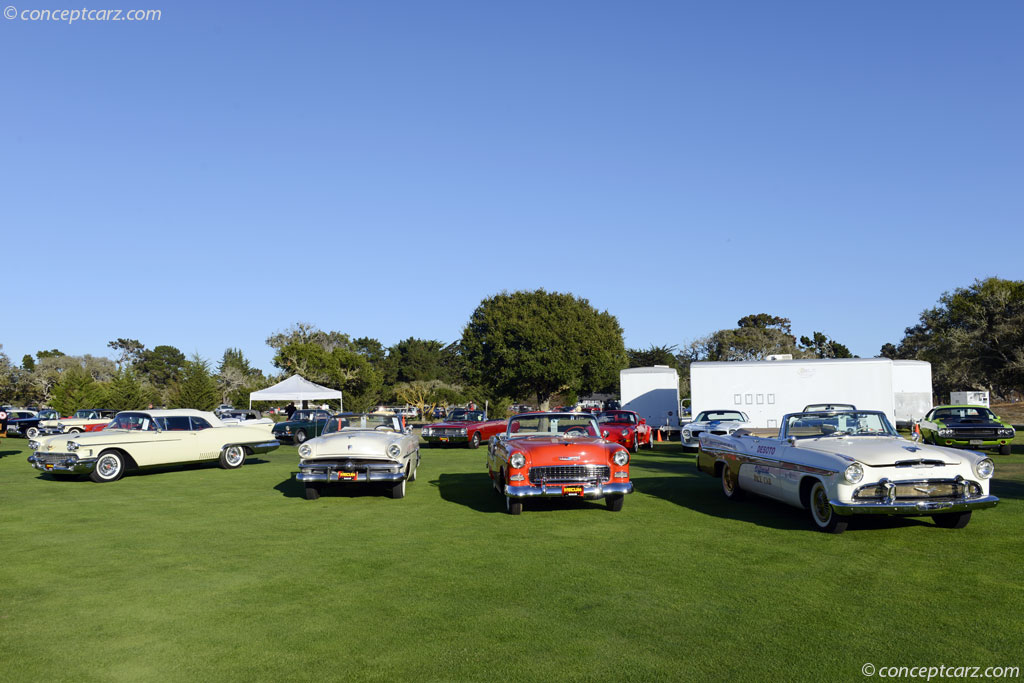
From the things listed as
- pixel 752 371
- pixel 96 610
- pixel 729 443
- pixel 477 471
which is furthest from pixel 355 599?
pixel 752 371

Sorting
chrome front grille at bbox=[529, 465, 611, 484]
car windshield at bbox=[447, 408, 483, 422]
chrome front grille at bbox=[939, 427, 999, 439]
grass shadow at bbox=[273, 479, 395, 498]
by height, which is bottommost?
grass shadow at bbox=[273, 479, 395, 498]

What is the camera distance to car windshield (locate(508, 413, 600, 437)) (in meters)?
12.7

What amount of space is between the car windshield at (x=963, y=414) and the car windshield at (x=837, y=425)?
12.7 meters

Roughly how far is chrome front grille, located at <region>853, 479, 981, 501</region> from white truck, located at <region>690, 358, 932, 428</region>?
1756cm

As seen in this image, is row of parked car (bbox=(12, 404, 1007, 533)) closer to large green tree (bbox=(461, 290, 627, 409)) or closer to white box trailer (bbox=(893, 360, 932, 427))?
white box trailer (bbox=(893, 360, 932, 427))

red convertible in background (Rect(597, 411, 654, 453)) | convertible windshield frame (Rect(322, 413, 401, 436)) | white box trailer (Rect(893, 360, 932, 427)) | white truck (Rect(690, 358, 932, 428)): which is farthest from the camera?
white box trailer (Rect(893, 360, 932, 427))

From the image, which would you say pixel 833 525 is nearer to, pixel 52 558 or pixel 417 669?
pixel 417 669

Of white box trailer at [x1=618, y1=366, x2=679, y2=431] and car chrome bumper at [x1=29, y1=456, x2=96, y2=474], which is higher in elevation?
white box trailer at [x1=618, y1=366, x2=679, y2=431]

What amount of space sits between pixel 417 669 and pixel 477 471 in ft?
43.0

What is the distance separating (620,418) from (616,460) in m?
13.7

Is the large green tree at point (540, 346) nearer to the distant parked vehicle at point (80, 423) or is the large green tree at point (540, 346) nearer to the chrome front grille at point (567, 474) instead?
the distant parked vehicle at point (80, 423)

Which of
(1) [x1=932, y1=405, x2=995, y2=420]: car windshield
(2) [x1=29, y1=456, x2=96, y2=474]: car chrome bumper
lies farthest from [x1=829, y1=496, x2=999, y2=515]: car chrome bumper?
(2) [x1=29, y1=456, x2=96, y2=474]: car chrome bumper

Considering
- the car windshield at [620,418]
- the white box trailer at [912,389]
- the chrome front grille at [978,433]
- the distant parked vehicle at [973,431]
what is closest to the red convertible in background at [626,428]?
the car windshield at [620,418]

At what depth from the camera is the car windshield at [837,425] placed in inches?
429
